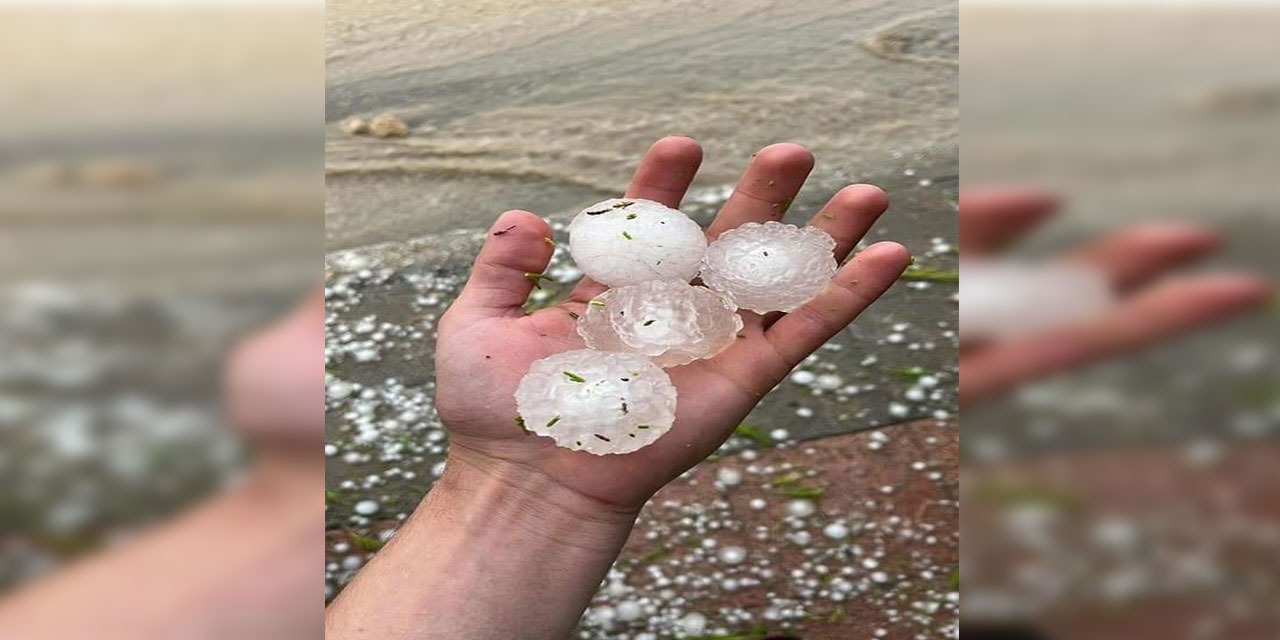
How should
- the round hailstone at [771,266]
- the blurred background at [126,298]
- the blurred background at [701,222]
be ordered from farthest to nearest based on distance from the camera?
the blurred background at [701,222] < the round hailstone at [771,266] < the blurred background at [126,298]

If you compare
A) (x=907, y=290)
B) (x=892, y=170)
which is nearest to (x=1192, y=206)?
(x=907, y=290)

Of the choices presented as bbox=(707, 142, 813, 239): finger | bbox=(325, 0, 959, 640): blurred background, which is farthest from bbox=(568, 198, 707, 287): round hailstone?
bbox=(325, 0, 959, 640): blurred background

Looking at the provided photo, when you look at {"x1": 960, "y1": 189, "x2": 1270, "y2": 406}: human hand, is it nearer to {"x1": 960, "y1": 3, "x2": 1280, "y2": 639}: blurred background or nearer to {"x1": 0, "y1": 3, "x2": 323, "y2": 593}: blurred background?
{"x1": 960, "y1": 3, "x2": 1280, "y2": 639}: blurred background

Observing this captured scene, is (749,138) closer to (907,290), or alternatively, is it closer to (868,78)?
(868,78)

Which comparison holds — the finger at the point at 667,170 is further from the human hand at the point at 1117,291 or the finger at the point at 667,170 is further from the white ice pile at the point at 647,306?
the human hand at the point at 1117,291

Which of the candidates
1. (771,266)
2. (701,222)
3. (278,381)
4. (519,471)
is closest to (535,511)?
(519,471)

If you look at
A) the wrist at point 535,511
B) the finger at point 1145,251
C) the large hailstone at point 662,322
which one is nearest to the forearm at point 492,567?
the wrist at point 535,511
